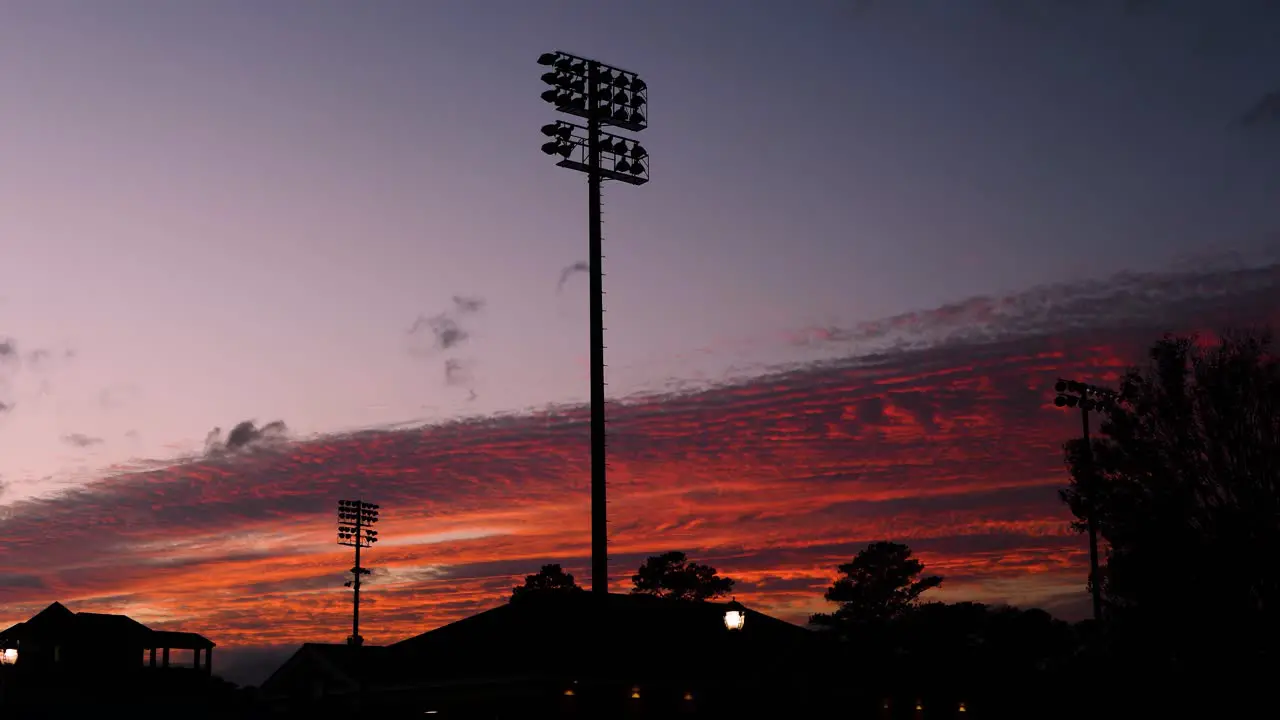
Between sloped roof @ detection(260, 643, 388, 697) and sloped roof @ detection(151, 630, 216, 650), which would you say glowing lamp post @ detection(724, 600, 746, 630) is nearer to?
sloped roof @ detection(260, 643, 388, 697)

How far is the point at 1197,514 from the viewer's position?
39.8 m

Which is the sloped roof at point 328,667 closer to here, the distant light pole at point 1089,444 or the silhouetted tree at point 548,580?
the distant light pole at point 1089,444

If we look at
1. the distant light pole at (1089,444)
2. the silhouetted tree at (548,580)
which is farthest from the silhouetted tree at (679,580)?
the distant light pole at (1089,444)

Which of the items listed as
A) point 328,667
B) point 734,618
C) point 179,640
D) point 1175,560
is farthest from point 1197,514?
point 179,640

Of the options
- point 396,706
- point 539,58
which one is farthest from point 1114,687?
point 539,58

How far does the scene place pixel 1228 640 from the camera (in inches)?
1527

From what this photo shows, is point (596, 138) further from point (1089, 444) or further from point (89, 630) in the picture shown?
point (89, 630)

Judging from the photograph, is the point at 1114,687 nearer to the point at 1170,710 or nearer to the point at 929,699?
the point at 1170,710

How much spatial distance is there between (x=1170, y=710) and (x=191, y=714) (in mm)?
46697

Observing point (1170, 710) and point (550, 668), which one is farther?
point (1170, 710)

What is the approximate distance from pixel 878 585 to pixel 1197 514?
73615 mm

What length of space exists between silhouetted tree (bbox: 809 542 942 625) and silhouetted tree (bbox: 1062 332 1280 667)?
70.1 meters

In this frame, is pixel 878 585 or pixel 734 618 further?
pixel 878 585

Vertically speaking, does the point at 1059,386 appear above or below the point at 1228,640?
above
